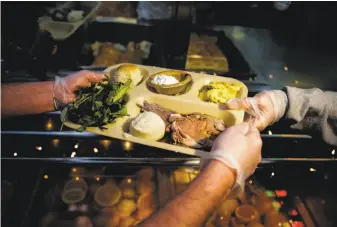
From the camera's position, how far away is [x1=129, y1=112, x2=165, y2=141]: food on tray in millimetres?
2285

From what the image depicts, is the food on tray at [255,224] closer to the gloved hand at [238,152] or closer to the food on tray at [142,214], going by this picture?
the gloved hand at [238,152]

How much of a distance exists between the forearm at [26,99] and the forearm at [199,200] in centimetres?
165

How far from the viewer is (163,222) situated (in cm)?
164

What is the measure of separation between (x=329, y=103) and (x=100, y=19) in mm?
3794

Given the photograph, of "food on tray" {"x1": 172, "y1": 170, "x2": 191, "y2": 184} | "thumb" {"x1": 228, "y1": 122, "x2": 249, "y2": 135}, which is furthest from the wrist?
"food on tray" {"x1": 172, "y1": 170, "x2": 191, "y2": 184}

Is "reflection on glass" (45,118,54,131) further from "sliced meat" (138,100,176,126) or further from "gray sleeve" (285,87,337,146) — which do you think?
"gray sleeve" (285,87,337,146)

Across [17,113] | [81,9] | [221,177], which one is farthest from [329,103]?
[81,9]

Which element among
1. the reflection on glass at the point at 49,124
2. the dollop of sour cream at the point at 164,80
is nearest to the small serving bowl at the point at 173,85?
the dollop of sour cream at the point at 164,80

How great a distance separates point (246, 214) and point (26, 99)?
94.4 inches

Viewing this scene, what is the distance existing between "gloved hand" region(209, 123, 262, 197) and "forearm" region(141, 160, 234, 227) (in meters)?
0.05

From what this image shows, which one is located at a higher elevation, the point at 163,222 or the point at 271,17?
the point at 271,17

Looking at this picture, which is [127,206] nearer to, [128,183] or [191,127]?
[128,183]

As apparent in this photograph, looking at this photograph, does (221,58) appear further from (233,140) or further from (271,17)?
(233,140)

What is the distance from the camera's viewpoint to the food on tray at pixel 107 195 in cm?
273
